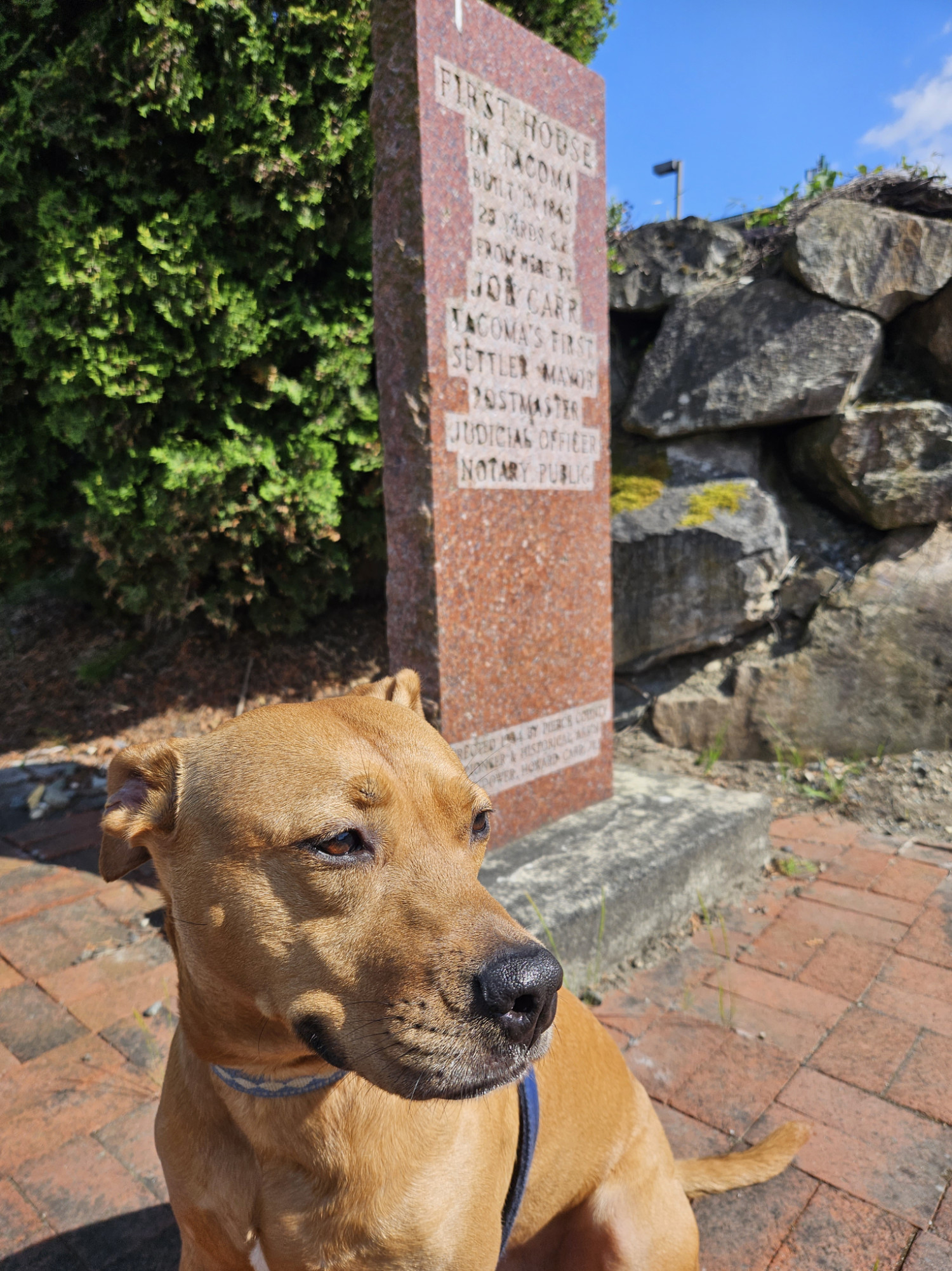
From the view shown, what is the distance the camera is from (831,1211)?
2027 mm

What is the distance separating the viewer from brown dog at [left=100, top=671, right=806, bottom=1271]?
1190mm

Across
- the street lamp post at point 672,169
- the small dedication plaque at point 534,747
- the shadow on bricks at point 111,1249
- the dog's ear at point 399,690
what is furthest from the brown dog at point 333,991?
the street lamp post at point 672,169

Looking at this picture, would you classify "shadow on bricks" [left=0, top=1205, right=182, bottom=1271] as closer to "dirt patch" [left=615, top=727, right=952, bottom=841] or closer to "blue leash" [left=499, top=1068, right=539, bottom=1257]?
"blue leash" [left=499, top=1068, right=539, bottom=1257]

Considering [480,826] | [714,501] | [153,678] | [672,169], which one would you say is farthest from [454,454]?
[672,169]

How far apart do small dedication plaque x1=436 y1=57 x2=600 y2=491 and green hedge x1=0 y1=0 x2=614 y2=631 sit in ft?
4.86

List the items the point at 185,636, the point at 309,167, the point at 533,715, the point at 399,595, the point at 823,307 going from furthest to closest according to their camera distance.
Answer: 1. the point at 185,636
2. the point at 823,307
3. the point at 309,167
4. the point at 533,715
5. the point at 399,595

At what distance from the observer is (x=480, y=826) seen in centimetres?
155

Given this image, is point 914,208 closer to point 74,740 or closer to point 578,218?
point 578,218

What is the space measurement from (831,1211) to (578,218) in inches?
150

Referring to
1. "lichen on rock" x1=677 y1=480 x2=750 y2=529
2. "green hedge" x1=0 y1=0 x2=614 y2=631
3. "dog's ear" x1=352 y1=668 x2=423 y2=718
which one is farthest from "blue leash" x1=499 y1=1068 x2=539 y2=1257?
"lichen on rock" x1=677 y1=480 x2=750 y2=529

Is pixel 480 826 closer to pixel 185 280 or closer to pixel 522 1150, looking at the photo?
pixel 522 1150

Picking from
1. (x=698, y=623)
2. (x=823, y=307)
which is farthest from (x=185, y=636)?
(x=823, y=307)

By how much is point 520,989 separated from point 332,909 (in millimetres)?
310

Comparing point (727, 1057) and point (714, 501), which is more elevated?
point (714, 501)
